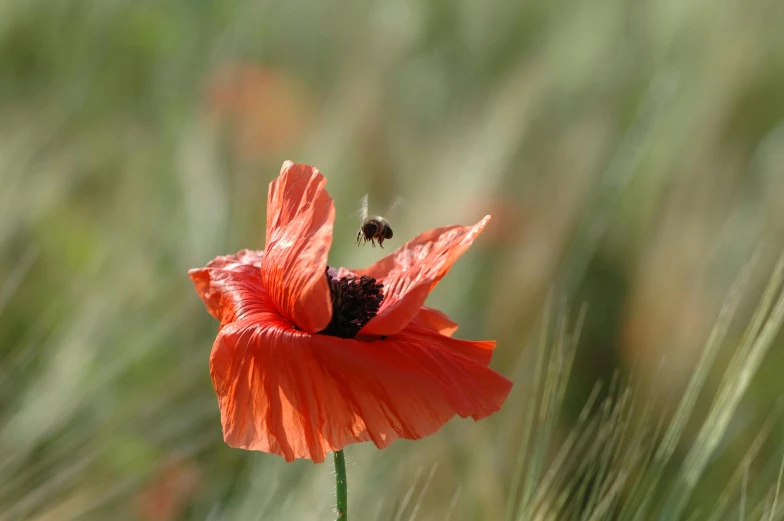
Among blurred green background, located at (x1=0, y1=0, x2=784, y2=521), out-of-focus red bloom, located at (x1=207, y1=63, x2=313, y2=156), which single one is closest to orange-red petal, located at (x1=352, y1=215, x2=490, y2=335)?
blurred green background, located at (x1=0, y1=0, x2=784, y2=521)

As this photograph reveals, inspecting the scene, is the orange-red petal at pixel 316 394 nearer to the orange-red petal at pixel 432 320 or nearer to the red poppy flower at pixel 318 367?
the red poppy flower at pixel 318 367

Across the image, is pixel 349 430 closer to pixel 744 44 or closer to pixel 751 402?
pixel 751 402

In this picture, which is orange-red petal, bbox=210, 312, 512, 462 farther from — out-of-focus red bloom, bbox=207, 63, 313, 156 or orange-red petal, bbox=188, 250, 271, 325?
out-of-focus red bloom, bbox=207, 63, 313, 156

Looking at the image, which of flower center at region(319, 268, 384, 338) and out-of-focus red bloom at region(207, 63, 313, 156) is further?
out-of-focus red bloom at region(207, 63, 313, 156)

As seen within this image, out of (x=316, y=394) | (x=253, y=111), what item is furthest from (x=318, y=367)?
(x=253, y=111)

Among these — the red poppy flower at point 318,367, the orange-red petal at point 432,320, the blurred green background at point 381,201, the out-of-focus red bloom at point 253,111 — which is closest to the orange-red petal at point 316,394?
the red poppy flower at point 318,367

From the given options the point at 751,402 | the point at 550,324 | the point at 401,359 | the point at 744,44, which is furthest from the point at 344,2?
the point at 401,359
